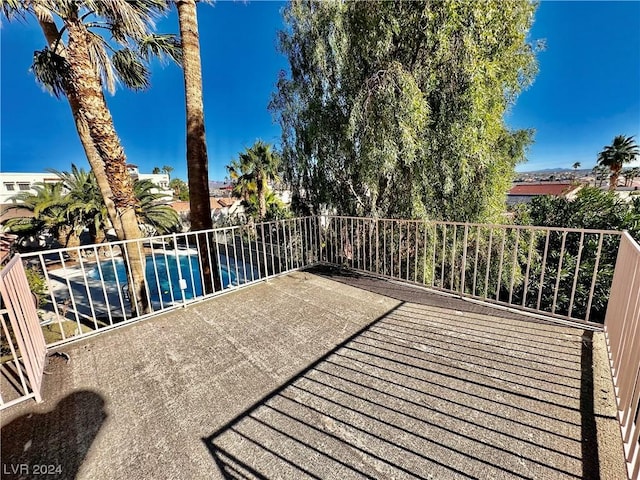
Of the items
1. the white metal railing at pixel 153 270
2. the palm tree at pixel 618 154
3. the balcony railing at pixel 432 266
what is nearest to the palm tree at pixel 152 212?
the white metal railing at pixel 153 270

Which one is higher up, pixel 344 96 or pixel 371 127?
pixel 344 96

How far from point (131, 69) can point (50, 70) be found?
1445 mm

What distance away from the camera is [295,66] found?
210 inches

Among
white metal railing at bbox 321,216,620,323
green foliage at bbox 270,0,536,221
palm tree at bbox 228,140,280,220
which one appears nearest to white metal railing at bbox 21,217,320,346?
white metal railing at bbox 321,216,620,323

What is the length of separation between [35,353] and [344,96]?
5217mm

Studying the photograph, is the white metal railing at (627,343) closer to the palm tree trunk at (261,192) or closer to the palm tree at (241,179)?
the palm tree trunk at (261,192)

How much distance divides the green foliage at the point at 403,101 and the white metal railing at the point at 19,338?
428 cm

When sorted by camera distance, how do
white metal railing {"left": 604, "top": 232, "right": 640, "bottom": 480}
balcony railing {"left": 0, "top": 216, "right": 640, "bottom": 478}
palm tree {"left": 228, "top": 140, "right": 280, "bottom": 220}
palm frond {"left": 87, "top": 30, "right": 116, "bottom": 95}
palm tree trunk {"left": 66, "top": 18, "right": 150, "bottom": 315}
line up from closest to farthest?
1. white metal railing {"left": 604, "top": 232, "right": 640, "bottom": 480}
2. balcony railing {"left": 0, "top": 216, "right": 640, "bottom": 478}
3. palm tree trunk {"left": 66, "top": 18, "right": 150, "bottom": 315}
4. palm frond {"left": 87, "top": 30, "right": 116, "bottom": 95}
5. palm tree {"left": 228, "top": 140, "right": 280, "bottom": 220}

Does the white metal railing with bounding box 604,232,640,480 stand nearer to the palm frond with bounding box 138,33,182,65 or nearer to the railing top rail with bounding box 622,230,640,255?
the railing top rail with bounding box 622,230,640,255

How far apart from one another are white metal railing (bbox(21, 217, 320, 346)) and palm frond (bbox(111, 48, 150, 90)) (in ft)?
13.0

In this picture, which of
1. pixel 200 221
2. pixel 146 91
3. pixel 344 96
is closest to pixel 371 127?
pixel 344 96

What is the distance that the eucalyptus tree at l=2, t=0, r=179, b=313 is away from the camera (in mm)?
3764

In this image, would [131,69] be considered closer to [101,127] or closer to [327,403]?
[101,127]

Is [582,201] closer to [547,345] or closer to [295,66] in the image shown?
[547,345]
